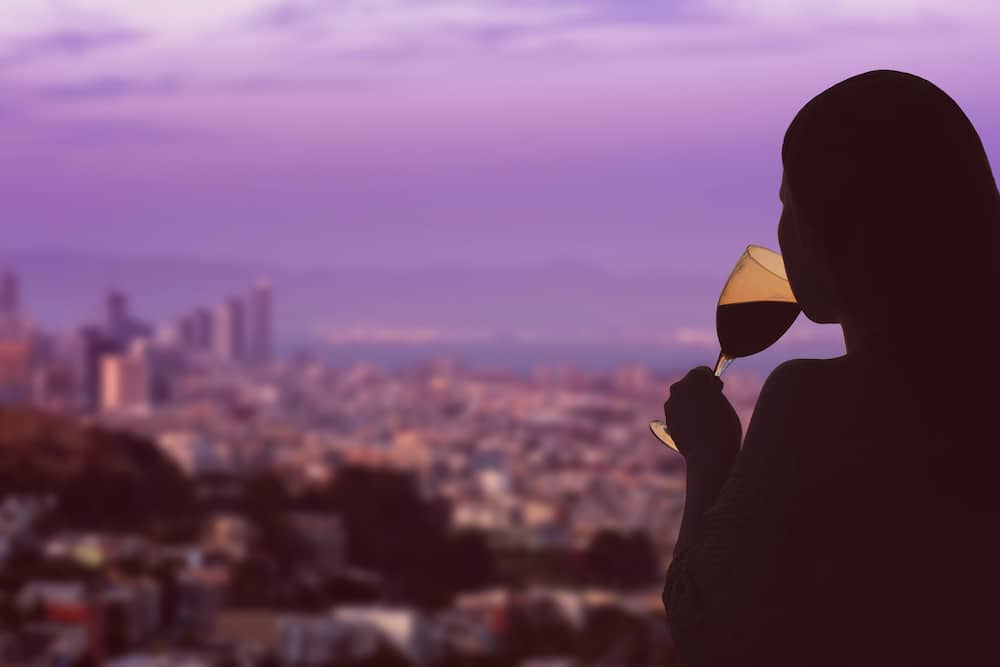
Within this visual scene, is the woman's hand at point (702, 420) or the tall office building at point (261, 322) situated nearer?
the woman's hand at point (702, 420)

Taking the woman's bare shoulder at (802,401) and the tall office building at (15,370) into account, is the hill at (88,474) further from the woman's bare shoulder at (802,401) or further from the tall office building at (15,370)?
the woman's bare shoulder at (802,401)

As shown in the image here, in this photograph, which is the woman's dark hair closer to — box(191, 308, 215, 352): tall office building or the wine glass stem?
the wine glass stem

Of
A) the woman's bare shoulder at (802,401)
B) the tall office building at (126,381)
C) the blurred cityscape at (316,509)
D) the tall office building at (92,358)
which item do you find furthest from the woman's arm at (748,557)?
the tall office building at (92,358)

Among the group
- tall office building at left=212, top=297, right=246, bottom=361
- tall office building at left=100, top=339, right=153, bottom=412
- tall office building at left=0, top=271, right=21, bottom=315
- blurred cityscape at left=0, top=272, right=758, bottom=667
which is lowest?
blurred cityscape at left=0, top=272, right=758, bottom=667

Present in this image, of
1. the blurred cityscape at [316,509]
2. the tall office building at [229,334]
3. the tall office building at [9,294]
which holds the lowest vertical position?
the blurred cityscape at [316,509]

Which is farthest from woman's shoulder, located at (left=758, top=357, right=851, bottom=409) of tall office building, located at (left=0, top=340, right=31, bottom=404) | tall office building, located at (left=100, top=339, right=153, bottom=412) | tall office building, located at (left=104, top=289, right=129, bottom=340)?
tall office building, located at (left=104, top=289, right=129, bottom=340)

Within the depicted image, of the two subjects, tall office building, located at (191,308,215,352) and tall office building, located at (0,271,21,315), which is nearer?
tall office building, located at (0,271,21,315)

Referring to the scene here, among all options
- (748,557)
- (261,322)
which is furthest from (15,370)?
(748,557)
